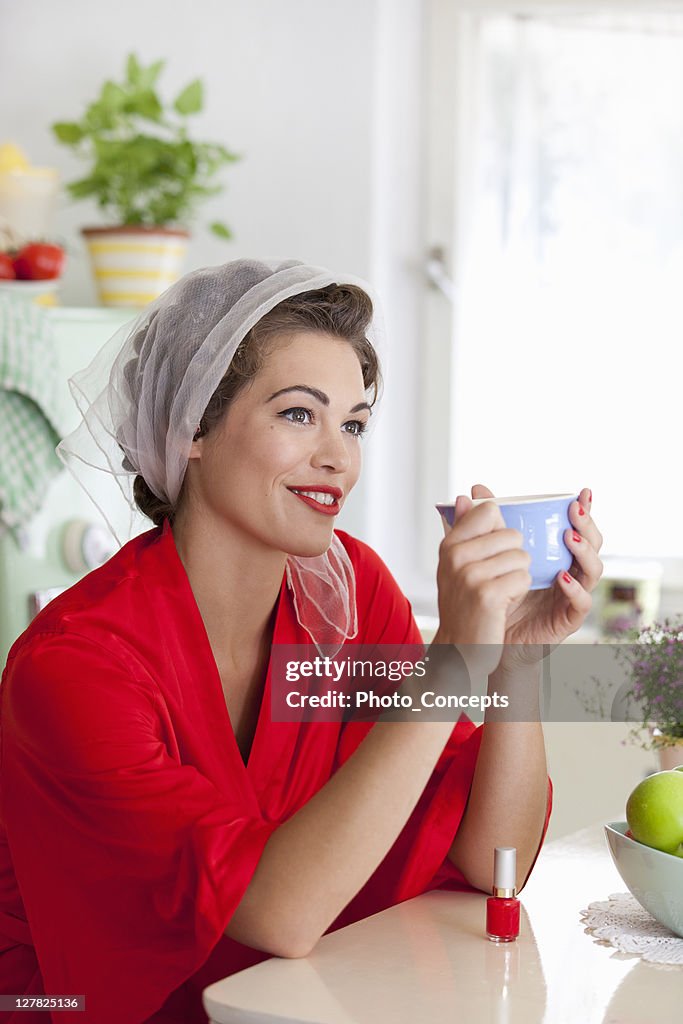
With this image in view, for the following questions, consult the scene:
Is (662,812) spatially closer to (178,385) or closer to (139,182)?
(178,385)

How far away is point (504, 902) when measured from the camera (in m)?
1.16

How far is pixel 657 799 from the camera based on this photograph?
115cm

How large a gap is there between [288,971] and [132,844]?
177mm

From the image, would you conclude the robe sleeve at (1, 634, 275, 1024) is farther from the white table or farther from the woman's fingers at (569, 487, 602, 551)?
the woman's fingers at (569, 487, 602, 551)

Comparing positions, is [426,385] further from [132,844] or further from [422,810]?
[132,844]

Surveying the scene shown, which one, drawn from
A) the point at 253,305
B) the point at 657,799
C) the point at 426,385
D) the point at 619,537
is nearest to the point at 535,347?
the point at 426,385

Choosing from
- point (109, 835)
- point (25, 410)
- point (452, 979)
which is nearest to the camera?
point (452, 979)

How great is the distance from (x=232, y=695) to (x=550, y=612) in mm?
382

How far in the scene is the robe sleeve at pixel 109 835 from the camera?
1126 millimetres

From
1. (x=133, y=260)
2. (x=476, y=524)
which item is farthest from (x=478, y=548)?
(x=133, y=260)

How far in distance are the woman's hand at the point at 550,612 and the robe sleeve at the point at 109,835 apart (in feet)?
1.19

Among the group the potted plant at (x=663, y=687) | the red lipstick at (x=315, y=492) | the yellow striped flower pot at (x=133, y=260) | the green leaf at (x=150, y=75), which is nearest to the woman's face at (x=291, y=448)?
the red lipstick at (x=315, y=492)

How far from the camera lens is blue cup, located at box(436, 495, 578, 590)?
1.17m

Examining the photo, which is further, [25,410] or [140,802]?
[25,410]
